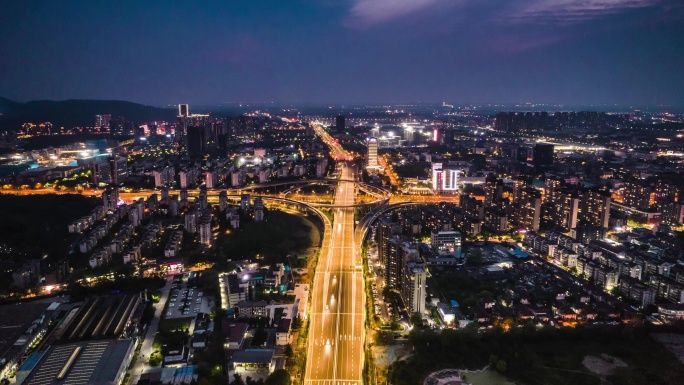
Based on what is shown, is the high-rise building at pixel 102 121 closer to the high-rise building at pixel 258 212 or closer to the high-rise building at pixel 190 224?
the high-rise building at pixel 258 212

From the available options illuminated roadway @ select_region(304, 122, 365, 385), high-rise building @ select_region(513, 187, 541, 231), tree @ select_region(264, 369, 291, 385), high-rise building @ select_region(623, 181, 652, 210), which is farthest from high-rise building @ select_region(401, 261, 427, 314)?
high-rise building @ select_region(623, 181, 652, 210)

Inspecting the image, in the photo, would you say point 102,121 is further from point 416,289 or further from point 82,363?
point 416,289

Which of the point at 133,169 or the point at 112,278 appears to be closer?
the point at 112,278

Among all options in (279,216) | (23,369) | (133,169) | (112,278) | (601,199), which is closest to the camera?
(23,369)

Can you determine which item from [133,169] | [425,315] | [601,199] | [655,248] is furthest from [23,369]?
[133,169]

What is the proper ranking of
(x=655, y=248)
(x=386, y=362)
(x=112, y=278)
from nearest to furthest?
(x=386, y=362)
(x=112, y=278)
(x=655, y=248)

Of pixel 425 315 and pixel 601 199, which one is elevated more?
pixel 601 199

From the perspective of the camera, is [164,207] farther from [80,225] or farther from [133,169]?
[133,169]
